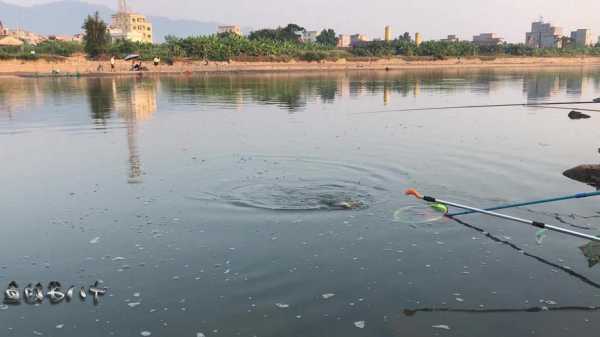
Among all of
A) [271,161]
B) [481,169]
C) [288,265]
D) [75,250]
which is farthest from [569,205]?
[75,250]

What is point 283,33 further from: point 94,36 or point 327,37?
point 94,36

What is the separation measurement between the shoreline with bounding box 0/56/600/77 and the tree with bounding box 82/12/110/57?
2079 mm

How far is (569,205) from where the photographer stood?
1075 cm

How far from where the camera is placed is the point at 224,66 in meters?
90.3

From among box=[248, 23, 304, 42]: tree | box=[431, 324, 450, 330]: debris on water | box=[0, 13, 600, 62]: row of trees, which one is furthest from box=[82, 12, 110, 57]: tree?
box=[431, 324, 450, 330]: debris on water

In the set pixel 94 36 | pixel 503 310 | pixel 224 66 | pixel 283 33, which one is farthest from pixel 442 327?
pixel 283 33

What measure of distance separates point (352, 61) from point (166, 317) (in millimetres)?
107311

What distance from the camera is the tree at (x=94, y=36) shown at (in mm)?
80500

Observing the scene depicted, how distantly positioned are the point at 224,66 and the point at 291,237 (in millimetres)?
84500

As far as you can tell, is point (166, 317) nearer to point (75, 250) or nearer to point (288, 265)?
point (288, 265)

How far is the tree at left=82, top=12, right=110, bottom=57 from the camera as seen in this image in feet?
264

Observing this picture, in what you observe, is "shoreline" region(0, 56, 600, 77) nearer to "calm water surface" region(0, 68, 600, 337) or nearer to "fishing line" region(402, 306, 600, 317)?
"calm water surface" region(0, 68, 600, 337)

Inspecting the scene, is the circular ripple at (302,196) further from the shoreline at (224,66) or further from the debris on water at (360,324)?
the shoreline at (224,66)

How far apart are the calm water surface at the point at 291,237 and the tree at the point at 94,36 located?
2687 inches
